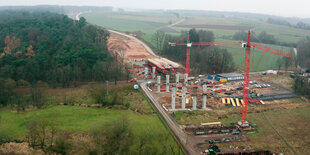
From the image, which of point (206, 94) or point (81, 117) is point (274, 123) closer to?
point (206, 94)

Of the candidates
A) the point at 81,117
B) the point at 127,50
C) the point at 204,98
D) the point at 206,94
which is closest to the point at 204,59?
the point at 127,50

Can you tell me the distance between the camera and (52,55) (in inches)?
1983

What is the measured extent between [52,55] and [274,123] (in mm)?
41180

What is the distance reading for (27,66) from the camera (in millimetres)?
41812

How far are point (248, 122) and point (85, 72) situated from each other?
2824 centimetres

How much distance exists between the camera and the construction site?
88.9 feet

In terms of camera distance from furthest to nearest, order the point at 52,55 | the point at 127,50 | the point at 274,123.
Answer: the point at 127,50, the point at 52,55, the point at 274,123

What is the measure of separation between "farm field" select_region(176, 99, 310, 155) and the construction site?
0.98 metres

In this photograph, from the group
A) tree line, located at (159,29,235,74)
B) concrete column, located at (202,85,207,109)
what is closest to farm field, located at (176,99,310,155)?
concrete column, located at (202,85,207,109)

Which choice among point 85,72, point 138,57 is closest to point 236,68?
point 138,57

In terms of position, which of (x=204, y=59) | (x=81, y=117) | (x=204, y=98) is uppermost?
(x=204, y=59)

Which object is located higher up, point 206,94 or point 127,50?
point 127,50

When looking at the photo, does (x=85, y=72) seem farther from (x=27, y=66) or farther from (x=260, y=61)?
(x=260, y=61)

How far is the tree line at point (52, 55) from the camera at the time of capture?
138 ft
